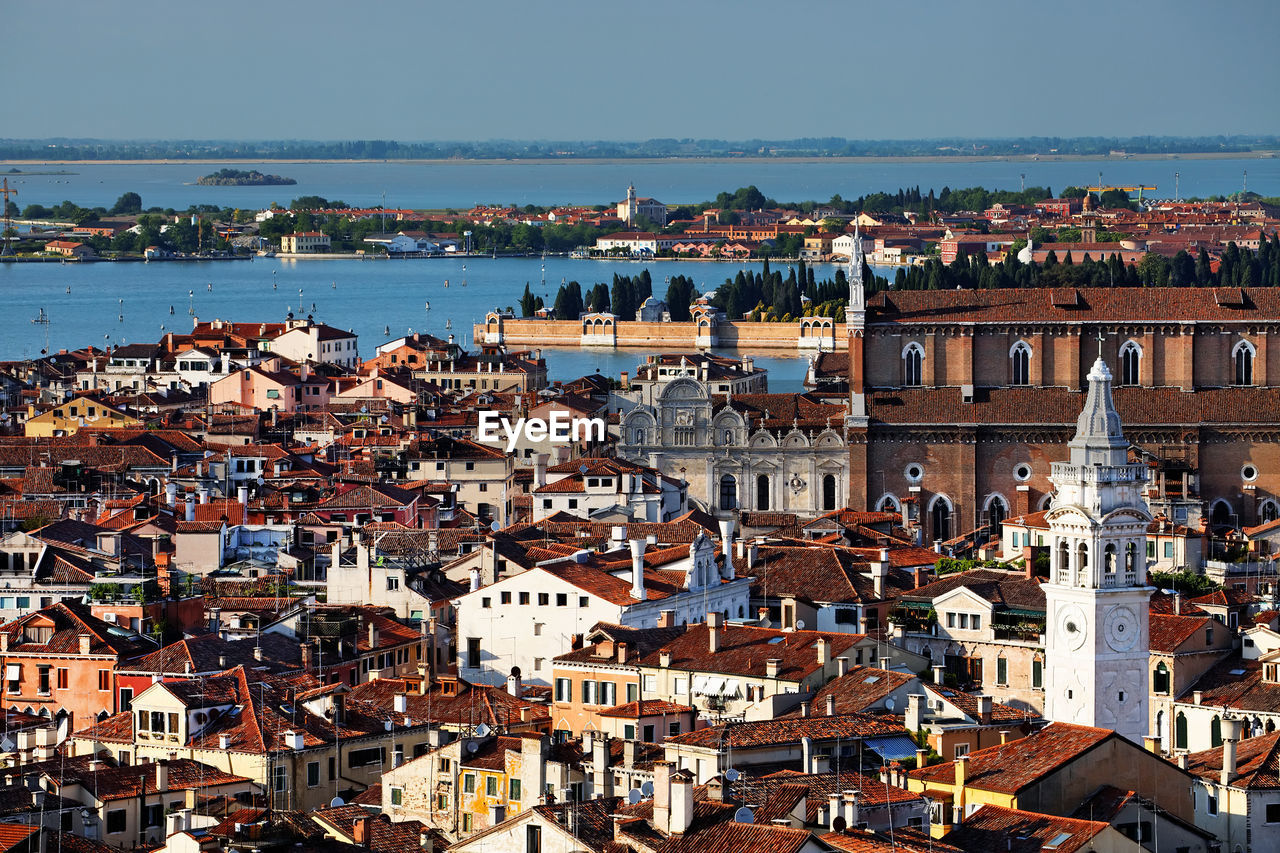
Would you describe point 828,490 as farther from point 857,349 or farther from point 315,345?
point 315,345

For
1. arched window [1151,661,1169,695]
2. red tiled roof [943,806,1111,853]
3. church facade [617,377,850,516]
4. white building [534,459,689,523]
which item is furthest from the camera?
church facade [617,377,850,516]

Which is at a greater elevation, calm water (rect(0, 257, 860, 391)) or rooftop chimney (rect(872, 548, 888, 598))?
rooftop chimney (rect(872, 548, 888, 598))

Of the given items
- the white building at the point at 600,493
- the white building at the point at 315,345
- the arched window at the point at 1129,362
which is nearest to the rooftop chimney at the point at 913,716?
the white building at the point at 600,493

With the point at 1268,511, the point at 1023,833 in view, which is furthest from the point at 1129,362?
the point at 1023,833

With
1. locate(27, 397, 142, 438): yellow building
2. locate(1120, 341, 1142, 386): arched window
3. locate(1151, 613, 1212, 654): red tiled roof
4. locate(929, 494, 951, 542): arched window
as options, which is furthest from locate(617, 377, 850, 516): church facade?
locate(1151, 613, 1212, 654): red tiled roof

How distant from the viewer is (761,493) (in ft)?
135

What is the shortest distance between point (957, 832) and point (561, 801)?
204cm

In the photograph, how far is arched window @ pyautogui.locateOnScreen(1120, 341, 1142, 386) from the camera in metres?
40.3

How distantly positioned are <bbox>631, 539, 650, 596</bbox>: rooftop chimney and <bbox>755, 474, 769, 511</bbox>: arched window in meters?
16.6

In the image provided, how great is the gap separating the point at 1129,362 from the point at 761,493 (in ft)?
17.0

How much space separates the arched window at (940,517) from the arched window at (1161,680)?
17.4m

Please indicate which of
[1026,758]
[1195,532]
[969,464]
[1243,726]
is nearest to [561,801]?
[1026,758]

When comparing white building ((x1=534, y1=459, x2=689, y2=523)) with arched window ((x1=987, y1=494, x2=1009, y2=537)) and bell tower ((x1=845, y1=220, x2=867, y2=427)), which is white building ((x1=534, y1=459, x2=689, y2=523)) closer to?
bell tower ((x1=845, y1=220, x2=867, y2=427))

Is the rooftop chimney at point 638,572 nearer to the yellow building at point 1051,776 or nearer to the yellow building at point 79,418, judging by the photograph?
the yellow building at point 1051,776
